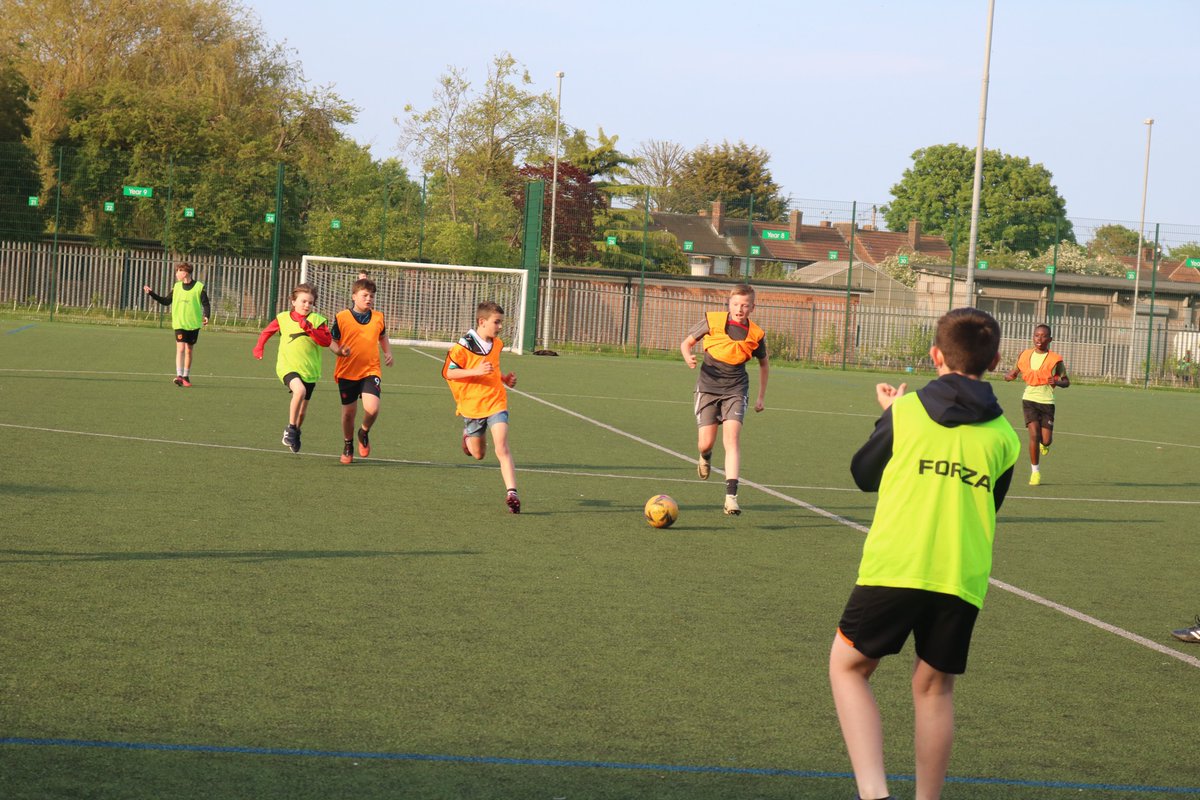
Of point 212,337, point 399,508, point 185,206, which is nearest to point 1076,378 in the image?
point 212,337

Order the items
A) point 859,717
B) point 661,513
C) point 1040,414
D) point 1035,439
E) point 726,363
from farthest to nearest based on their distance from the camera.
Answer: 1. point 1040,414
2. point 1035,439
3. point 726,363
4. point 661,513
5. point 859,717

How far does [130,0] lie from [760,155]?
41862 mm

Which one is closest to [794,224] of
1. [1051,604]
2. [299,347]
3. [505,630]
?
[299,347]

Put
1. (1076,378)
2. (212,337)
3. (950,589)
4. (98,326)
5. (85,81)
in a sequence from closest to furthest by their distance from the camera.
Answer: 1. (950,589)
2. (212,337)
3. (98,326)
4. (1076,378)
5. (85,81)

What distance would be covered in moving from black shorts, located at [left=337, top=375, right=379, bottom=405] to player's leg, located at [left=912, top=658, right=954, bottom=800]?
30.8 ft

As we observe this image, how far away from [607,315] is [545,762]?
1471 inches

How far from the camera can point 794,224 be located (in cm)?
4559

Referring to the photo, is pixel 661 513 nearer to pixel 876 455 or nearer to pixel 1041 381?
pixel 876 455

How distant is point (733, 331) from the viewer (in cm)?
1127

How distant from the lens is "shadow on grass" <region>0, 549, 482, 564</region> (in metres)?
7.56

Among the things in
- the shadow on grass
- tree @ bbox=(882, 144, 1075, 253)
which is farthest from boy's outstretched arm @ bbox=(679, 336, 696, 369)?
tree @ bbox=(882, 144, 1075, 253)

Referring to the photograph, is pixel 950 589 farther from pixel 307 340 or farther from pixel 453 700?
pixel 307 340

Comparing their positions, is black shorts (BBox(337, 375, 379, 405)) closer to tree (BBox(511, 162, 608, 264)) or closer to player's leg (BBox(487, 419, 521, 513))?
player's leg (BBox(487, 419, 521, 513))

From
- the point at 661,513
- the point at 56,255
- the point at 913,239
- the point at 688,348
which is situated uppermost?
the point at 913,239
